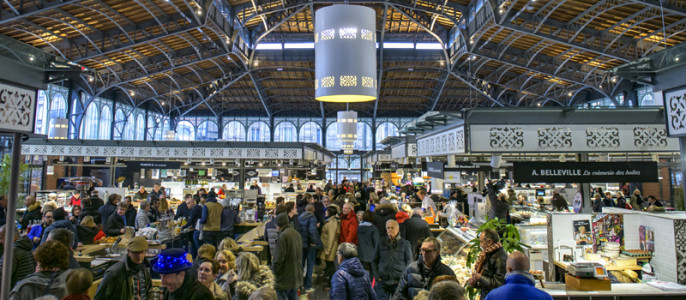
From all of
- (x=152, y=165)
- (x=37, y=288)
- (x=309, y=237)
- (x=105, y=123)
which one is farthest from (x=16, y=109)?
(x=105, y=123)

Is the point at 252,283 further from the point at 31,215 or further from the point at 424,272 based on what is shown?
the point at 31,215

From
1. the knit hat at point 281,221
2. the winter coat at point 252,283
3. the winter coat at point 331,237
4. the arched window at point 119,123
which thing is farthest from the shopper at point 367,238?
the arched window at point 119,123

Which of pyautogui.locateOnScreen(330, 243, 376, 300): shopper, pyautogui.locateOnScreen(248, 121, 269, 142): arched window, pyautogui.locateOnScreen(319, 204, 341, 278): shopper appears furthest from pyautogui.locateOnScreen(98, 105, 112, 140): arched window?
pyautogui.locateOnScreen(330, 243, 376, 300): shopper

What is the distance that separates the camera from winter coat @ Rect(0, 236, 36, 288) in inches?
153

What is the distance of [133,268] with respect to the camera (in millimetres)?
3463

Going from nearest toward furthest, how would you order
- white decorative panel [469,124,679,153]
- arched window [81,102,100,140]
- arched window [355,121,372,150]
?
white decorative panel [469,124,679,153]
arched window [81,102,100,140]
arched window [355,121,372,150]

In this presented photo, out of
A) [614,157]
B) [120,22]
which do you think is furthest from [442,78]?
[120,22]

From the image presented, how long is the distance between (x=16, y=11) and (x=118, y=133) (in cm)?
1792

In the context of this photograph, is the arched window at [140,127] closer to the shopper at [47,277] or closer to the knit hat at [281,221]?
the knit hat at [281,221]

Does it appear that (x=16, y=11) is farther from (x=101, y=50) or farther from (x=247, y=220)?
(x=247, y=220)

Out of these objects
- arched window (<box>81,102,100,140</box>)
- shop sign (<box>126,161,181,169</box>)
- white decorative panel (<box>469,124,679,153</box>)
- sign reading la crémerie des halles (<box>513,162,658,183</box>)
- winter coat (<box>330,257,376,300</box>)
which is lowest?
winter coat (<box>330,257,376,300</box>)

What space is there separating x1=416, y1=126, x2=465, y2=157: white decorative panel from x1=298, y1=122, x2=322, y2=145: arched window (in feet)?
92.6

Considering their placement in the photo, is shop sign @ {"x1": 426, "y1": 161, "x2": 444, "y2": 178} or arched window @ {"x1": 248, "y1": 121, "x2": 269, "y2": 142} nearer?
shop sign @ {"x1": 426, "y1": 161, "x2": 444, "y2": 178}

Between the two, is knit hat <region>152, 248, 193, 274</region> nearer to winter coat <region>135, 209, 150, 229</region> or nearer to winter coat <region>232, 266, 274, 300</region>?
winter coat <region>232, 266, 274, 300</region>
